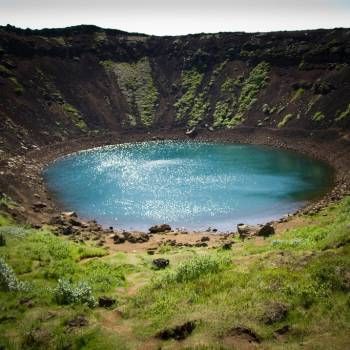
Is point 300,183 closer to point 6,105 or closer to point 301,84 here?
point 301,84

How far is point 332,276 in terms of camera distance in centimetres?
2470

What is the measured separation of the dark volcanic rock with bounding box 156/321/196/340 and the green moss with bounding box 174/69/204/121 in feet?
386

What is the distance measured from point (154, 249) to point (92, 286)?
18086 millimetres

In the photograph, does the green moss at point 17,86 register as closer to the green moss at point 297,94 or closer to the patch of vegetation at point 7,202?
the patch of vegetation at point 7,202

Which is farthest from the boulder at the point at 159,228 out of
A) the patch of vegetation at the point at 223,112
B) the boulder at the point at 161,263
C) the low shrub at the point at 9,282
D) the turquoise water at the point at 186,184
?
the patch of vegetation at the point at 223,112

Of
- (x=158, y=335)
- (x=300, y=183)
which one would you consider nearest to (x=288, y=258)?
(x=158, y=335)

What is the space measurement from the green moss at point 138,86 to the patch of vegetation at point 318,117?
150 ft

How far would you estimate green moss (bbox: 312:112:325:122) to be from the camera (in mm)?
110375

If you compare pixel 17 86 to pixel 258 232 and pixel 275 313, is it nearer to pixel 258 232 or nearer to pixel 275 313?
pixel 258 232

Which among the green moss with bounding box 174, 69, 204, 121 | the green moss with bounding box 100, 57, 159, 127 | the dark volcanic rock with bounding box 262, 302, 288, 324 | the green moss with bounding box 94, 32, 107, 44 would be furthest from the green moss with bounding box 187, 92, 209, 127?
the dark volcanic rock with bounding box 262, 302, 288, 324

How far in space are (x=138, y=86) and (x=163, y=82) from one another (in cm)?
849

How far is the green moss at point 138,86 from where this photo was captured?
142m

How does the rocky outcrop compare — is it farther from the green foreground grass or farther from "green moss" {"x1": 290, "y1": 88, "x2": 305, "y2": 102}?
"green moss" {"x1": 290, "y1": 88, "x2": 305, "y2": 102}

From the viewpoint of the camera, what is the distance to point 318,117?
11131 cm
